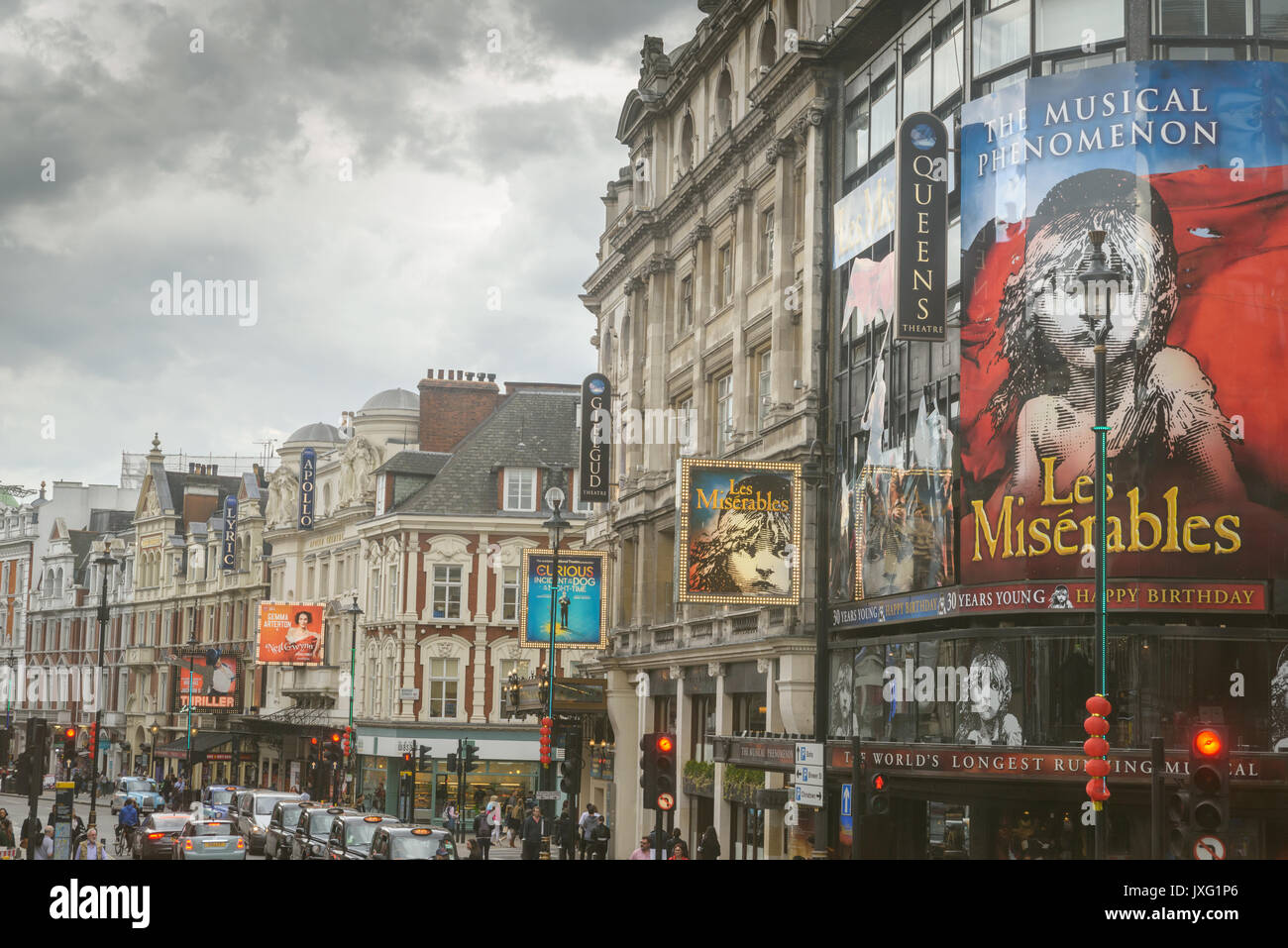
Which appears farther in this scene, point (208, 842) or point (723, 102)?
point (723, 102)

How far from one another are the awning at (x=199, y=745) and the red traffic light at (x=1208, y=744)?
7226 cm

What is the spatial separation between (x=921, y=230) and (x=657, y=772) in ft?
36.9

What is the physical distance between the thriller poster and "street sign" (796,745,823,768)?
824 inches

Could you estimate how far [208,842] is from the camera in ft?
113

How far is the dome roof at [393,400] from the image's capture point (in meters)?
78.9

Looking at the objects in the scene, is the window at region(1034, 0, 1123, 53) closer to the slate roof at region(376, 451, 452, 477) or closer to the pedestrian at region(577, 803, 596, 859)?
the pedestrian at region(577, 803, 596, 859)

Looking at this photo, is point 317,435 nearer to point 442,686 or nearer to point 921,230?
point 442,686

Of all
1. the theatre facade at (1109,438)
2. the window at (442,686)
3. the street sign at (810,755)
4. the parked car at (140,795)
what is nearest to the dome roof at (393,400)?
the window at (442,686)

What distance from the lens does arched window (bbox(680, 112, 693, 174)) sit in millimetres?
46875

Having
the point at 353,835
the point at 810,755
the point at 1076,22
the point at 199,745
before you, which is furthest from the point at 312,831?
the point at 199,745

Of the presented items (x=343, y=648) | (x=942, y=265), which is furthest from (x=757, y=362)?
(x=343, y=648)

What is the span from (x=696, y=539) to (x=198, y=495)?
3065 inches
